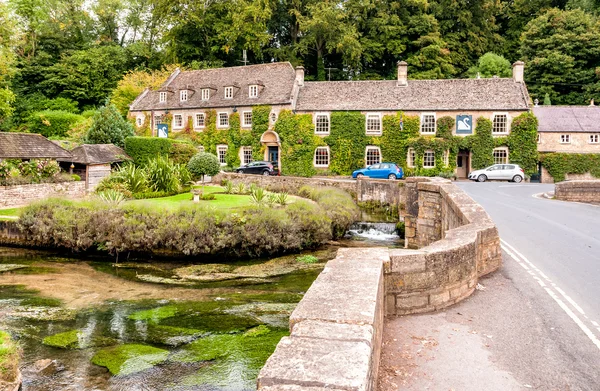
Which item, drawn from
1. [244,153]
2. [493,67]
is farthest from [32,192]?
[493,67]

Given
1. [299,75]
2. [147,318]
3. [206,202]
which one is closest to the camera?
[147,318]

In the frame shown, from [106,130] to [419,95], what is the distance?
2518cm

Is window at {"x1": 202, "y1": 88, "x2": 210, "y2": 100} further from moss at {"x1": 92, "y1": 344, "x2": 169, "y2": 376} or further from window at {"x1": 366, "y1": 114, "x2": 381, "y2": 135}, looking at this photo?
moss at {"x1": 92, "y1": 344, "x2": 169, "y2": 376}

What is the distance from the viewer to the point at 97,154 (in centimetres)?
3161

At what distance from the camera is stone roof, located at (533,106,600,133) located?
42.8 meters

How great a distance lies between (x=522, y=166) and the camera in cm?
3941

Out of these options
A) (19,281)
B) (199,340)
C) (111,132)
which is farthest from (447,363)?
(111,132)

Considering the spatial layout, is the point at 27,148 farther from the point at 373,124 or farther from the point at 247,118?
the point at 373,124

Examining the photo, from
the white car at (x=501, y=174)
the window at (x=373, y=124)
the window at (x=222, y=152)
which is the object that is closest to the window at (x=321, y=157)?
the window at (x=373, y=124)

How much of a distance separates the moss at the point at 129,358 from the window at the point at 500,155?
1415 inches

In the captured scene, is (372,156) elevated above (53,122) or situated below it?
below

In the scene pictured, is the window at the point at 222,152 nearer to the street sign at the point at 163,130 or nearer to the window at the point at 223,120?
the window at the point at 223,120

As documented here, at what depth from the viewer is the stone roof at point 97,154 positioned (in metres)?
30.1

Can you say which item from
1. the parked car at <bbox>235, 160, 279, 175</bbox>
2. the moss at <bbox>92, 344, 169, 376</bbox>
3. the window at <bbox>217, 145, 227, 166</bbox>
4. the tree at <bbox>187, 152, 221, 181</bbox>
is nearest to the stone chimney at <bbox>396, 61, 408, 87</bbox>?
the parked car at <bbox>235, 160, 279, 175</bbox>
